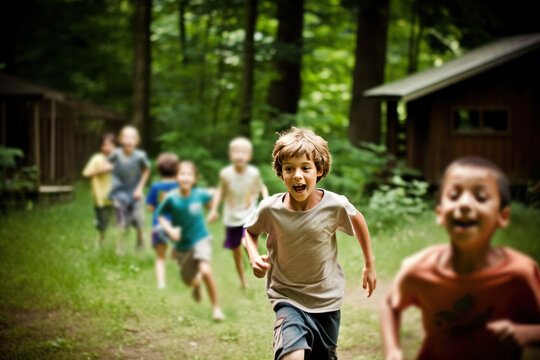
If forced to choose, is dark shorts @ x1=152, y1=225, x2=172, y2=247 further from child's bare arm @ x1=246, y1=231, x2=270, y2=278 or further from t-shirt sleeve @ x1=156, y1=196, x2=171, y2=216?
child's bare arm @ x1=246, y1=231, x2=270, y2=278

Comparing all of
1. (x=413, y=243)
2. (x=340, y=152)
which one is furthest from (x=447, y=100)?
(x=413, y=243)

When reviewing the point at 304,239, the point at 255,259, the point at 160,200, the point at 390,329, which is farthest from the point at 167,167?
the point at 390,329

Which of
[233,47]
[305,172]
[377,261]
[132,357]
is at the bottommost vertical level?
[132,357]

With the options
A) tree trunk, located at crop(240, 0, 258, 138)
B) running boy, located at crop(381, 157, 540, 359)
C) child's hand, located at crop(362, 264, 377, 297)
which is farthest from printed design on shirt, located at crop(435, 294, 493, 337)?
tree trunk, located at crop(240, 0, 258, 138)

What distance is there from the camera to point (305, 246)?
322 centimetres

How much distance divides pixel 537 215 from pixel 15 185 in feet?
34.9

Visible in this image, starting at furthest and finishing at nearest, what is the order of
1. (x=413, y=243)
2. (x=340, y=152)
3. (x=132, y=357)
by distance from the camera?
(x=340, y=152)
(x=413, y=243)
(x=132, y=357)

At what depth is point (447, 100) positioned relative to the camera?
14234 millimetres

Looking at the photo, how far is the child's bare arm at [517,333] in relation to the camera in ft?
6.40

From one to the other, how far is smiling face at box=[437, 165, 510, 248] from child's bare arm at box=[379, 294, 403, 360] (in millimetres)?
345

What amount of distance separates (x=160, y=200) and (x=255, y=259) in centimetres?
440

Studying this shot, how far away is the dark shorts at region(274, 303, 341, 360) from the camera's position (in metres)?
3.08

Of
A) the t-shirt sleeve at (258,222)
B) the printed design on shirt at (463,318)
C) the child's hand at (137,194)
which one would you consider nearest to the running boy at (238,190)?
the child's hand at (137,194)

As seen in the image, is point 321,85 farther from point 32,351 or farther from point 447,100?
point 32,351
